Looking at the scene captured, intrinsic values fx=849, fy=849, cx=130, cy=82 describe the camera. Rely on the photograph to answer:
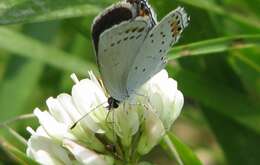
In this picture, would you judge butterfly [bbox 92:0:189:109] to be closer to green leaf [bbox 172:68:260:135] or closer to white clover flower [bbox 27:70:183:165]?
white clover flower [bbox 27:70:183:165]

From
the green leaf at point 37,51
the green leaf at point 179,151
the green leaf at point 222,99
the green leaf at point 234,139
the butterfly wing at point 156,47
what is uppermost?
the butterfly wing at point 156,47

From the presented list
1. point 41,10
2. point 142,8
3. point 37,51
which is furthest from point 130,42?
point 37,51

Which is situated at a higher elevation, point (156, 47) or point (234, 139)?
point (156, 47)

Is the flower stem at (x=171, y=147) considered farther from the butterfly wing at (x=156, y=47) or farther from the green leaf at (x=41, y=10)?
the green leaf at (x=41, y=10)

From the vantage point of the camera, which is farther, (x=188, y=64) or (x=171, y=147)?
(x=188, y=64)

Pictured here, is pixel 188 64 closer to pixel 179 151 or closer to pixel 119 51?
pixel 179 151

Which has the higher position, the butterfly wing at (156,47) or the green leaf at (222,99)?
the butterfly wing at (156,47)

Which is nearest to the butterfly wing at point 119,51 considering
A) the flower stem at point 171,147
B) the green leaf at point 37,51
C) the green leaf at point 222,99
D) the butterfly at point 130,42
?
the butterfly at point 130,42

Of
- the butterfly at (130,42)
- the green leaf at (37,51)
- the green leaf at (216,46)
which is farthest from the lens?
the green leaf at (37,51)

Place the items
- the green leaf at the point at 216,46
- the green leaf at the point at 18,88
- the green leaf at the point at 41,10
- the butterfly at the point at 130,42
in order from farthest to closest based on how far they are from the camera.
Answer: the green leaf at the point at 18,88 → the green leaf at the point at 216,46 → the green leaf at the point at 41,10 → the butterfly at the point at 130,42
